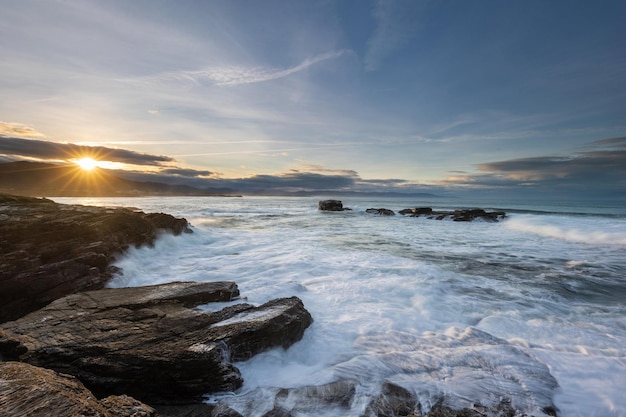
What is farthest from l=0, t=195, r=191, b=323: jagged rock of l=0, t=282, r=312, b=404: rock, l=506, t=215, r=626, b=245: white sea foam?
l=506, t=215, r=626, b=245: white sea foam

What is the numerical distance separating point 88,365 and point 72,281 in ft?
15.5

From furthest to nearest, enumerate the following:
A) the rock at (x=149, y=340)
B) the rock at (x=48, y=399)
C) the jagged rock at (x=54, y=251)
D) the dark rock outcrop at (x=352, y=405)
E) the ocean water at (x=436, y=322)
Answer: the jagged rock at (x=54, y=251)
the ocean water at (x=436, y=322)
the rock at (x=149, y=340)
the dark rock outcrop at (x=352, y=405)
the rock at (x=48, y=399)

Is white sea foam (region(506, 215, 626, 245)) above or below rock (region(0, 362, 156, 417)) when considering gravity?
below

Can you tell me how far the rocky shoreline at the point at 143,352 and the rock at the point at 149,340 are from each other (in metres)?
0.01

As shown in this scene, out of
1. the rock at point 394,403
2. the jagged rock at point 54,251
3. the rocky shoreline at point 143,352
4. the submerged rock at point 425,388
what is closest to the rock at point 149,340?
the rocky shoreline at point 143,352

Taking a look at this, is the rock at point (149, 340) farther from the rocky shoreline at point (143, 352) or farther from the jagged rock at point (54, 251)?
the jagged rock at point (54, 251)

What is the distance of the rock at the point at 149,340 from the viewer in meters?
3.82

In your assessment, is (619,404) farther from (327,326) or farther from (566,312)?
(327,326)

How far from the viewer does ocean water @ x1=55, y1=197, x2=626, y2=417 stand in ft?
13.2

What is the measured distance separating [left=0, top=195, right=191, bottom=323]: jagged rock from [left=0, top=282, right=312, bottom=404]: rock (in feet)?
6.40

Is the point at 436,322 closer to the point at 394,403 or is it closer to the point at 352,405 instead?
the point at 394,403

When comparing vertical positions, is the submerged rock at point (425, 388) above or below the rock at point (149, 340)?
below

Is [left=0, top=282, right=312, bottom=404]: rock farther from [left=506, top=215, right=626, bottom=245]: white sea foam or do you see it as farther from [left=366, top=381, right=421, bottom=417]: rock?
[left=506, top=215, right=626, bottom=245]: white sea foam

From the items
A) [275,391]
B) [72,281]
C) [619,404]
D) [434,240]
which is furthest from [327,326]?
[434,240]
